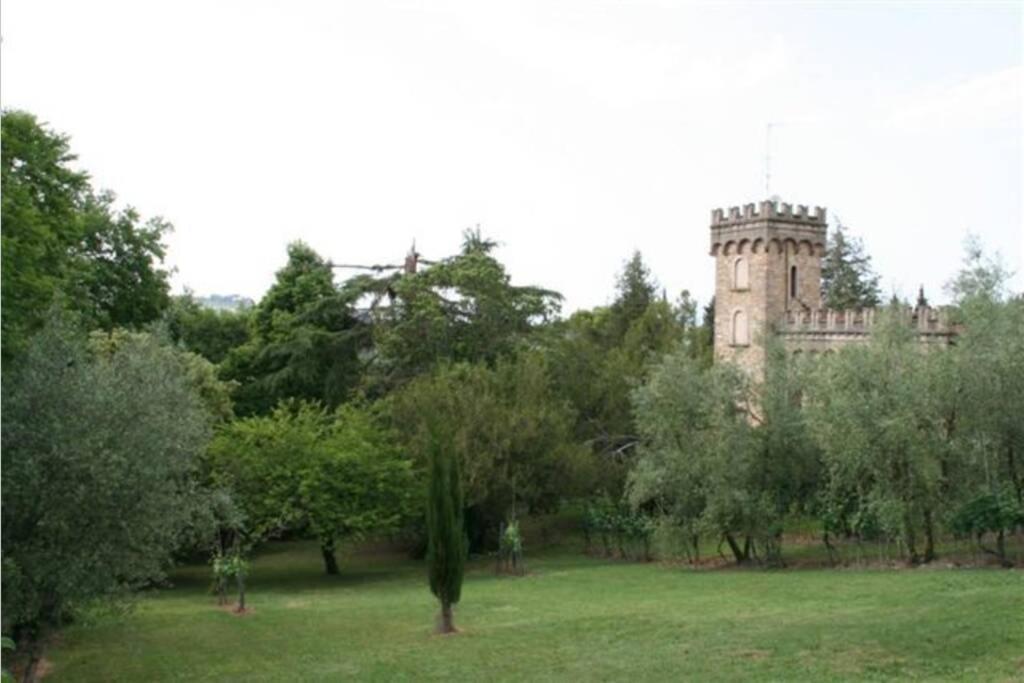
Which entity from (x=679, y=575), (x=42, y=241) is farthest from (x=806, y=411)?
(x=42, y=241)

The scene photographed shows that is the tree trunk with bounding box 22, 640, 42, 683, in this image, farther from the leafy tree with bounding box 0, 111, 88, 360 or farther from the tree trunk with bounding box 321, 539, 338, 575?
the tree trunk with bounding box 321, 539, 338, 575

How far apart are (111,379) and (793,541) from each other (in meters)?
28.0

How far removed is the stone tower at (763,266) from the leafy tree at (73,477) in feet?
117

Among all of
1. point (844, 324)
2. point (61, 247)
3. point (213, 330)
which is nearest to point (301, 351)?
point (213, 330)

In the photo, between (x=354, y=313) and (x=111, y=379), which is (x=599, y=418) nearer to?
(x=354, y=313)

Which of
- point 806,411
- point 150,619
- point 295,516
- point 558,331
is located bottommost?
point 150,619

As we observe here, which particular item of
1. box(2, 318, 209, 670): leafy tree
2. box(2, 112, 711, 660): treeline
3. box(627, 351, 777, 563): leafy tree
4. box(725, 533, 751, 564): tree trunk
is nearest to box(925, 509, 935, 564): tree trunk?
box(627, 351, 777, 563): leafy tree

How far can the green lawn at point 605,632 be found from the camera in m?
19.2

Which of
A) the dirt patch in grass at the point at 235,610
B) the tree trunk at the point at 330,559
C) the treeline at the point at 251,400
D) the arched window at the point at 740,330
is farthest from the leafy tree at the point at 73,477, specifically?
the arched window at the point at 740,330

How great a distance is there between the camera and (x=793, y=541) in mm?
41656

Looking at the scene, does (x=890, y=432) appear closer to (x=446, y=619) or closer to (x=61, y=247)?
(x=446, y=619)

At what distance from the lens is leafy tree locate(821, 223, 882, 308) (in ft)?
249

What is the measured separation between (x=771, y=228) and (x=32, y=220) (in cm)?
3609

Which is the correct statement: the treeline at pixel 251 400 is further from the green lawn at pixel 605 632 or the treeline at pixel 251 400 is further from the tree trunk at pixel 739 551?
the tree trunk at pixel 739 551
